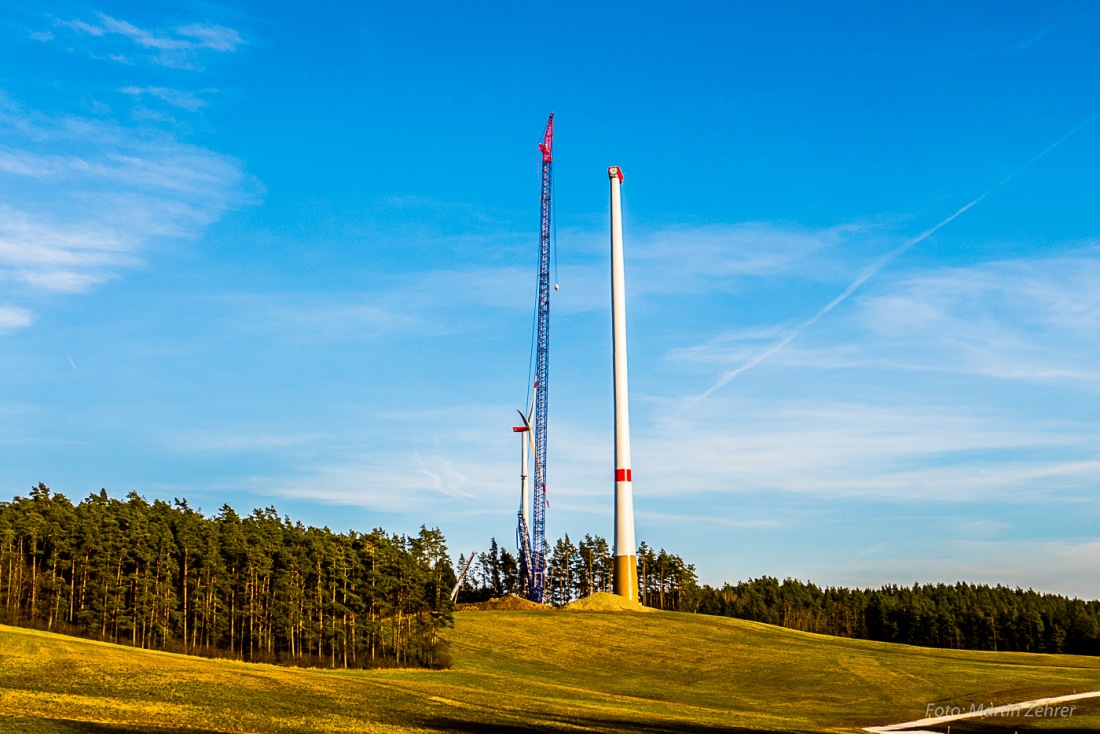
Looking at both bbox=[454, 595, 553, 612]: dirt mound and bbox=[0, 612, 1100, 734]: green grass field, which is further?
bbox=[454, 595, 553, 612]: dirt mound


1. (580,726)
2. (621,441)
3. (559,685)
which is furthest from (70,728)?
(621,441)

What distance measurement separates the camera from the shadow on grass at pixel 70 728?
41.7 metres

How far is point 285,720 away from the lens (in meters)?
50.3

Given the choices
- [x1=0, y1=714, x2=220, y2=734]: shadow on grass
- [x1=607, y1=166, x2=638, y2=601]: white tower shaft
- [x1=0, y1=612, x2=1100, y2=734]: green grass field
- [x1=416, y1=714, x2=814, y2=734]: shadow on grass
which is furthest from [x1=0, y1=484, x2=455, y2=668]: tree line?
[x1=0, y1=714, x2=220, y2=734]: shadow on grass

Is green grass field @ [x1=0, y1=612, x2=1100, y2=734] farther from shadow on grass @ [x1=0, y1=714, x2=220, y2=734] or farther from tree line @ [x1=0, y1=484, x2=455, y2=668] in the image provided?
tree line @ [x1=0, y1=484, x2=455, y2=668]

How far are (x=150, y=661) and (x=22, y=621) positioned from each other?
174 ft

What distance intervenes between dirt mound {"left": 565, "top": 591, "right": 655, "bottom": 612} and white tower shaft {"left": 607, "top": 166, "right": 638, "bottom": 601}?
1.20m

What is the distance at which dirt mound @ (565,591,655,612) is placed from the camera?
147 metres

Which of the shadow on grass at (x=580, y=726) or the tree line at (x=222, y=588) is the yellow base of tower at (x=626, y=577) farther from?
the shadow on grass at (x=580, y=726)

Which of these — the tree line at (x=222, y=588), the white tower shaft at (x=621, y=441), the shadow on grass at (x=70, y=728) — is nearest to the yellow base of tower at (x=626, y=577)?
the white tower shaft at (x=621, y=441)

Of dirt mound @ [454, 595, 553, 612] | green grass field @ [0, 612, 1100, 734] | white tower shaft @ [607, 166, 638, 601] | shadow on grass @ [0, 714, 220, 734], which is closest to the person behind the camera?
shadow on grass @ [0, 714, 220, 734]

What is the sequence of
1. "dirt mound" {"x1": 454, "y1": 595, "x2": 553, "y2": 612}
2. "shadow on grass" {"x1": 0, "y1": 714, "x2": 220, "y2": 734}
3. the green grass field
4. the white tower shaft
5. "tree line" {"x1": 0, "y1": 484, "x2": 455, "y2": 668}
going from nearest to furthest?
"shadow on grass" {"x1": 0, "y1": 714, "x2": 220, "y2": 734} < the green grass field < "tree line" {"x1": 0, "y1": 484, "x2": 455, "y2": 668} < the white tower shaft < "dirt mound" {"x1": 454, "y1": 595, "x2": 553, "y2": 612}

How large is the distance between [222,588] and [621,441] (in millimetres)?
56941

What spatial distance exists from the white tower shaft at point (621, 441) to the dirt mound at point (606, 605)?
1.20 metres
